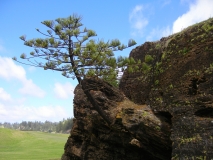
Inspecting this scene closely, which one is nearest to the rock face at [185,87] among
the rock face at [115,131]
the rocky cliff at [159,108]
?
the rocky cliff at [159,108]

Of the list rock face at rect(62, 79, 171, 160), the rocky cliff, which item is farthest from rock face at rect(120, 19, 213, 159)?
rock face at rect(62, 79, 171, 160)

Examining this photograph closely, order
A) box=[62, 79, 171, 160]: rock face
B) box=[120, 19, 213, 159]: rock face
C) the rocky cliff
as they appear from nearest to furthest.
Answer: box=[120, 19, 213, 159]: rock face < the rocky cliff < box=[62, 79, 171, 160]: rock face

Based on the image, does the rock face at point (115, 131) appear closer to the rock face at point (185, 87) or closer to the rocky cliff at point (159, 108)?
the rocky cliff at point (159, 108)

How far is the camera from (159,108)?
10.1 metres

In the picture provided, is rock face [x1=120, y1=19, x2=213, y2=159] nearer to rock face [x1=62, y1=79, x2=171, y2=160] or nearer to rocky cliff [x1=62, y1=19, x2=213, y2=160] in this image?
rocky cliff [x1=62, y1=19, x2=213, y2=160]

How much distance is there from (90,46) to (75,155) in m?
7.71

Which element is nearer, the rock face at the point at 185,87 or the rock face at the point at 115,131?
the rock face at the point at 185,87

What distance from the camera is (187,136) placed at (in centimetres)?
846

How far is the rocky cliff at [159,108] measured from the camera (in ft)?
28.1

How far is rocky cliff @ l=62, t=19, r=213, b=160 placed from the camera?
28.1 feet

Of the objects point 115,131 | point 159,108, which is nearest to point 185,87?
point 159,108

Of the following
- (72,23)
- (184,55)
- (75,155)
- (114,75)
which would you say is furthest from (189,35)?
(75,155)

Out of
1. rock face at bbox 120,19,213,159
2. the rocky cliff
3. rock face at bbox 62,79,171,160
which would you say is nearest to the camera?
rock face at bbox 120,19,213,159

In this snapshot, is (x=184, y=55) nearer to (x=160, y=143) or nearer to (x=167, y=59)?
(x=167, y=59)
